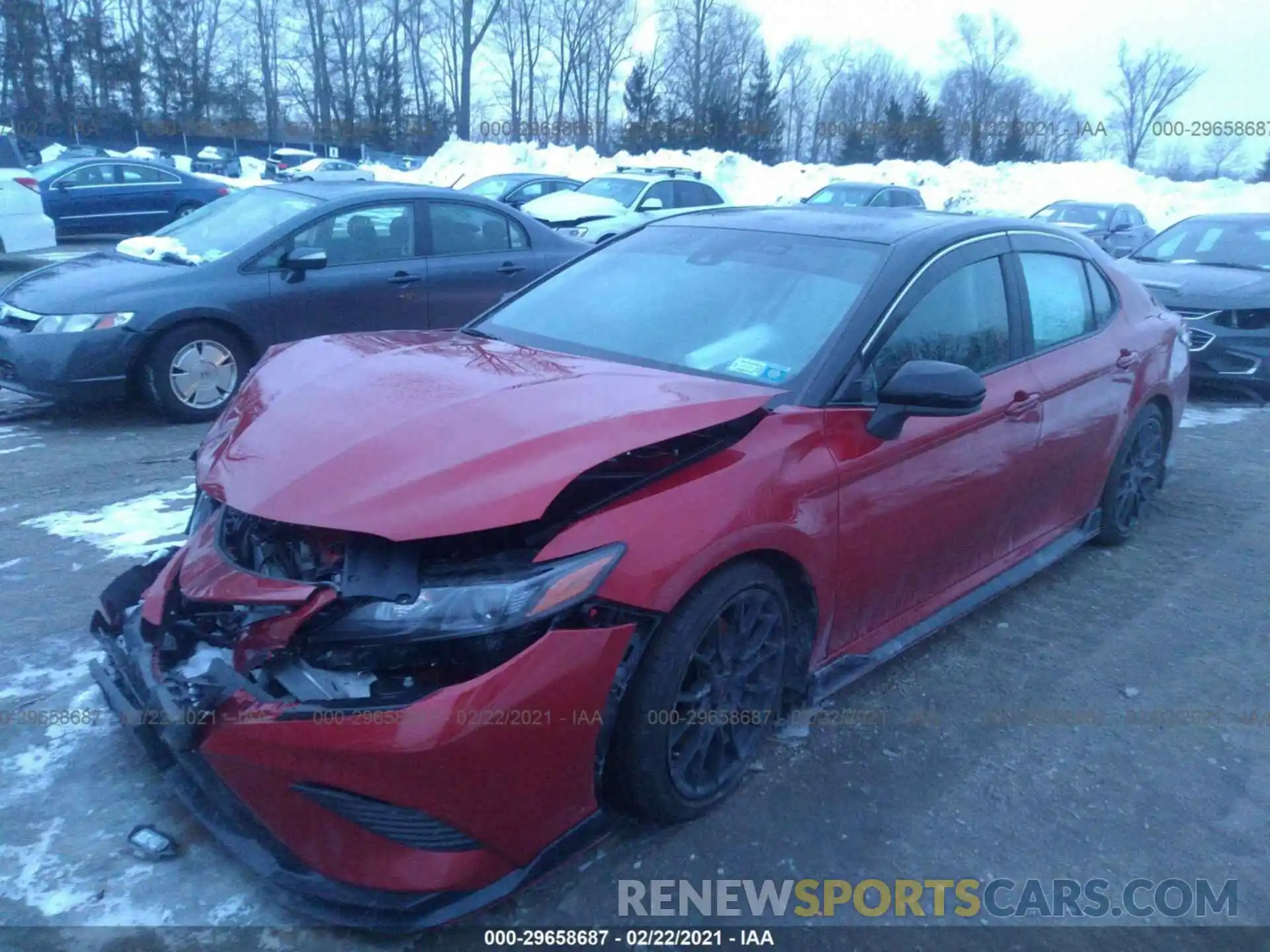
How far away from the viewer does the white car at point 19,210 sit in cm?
1237

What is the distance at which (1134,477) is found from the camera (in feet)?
16.5

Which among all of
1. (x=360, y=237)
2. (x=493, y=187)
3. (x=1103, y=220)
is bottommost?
(x=360, y=237)

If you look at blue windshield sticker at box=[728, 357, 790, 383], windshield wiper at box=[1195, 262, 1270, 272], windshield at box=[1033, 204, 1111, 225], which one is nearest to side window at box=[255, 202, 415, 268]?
blue windshield sticker at box=[728, 357, 790, 383]

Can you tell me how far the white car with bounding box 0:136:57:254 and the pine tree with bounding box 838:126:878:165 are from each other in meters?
36.4

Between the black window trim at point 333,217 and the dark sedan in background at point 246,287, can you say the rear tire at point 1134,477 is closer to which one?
the dark sedan in background at point 246,287

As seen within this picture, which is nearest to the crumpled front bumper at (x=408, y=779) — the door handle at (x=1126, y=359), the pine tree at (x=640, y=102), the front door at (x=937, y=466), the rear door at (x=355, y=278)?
the front door at (x=937, y=466)

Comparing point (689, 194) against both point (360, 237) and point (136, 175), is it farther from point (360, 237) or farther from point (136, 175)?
point (136, 175)

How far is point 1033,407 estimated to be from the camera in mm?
3854

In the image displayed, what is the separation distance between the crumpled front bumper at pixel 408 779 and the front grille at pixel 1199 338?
7.65 meters

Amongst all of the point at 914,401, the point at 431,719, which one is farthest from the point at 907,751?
the point at 431,719

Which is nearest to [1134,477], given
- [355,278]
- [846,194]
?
[355,278]

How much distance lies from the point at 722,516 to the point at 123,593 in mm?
1846

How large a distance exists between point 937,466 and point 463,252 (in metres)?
5.08

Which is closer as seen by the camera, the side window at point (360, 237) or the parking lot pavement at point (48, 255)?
the side window at point (360, 237)
